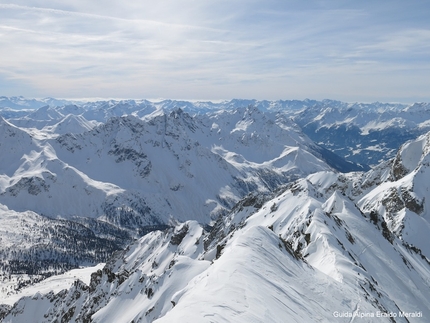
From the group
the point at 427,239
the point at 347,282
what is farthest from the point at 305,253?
the point at 427,239

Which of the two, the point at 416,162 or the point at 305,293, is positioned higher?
the point at 305,293

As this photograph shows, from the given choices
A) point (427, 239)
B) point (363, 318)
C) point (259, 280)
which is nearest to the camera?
point (259, 280)

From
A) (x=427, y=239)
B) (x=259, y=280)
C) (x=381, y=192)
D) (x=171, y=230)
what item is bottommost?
(x=171, y=230)

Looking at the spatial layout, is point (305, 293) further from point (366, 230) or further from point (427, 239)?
point (427, 239)

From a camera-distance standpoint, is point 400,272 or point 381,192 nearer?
point 400,272

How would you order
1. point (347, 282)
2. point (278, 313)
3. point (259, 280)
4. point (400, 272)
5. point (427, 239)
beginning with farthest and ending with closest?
1. point (427, 239)
2. point (400, 272)
3. point (347, 282)
4. point (259, 280)
5. point (278, 313)

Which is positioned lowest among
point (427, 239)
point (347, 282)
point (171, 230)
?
point (171, 230)

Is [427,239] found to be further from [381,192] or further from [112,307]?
[112,307]

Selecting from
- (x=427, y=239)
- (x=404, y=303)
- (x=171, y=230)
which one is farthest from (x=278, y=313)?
(x=171, y=230)

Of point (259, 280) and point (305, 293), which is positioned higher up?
point (259, 280)
